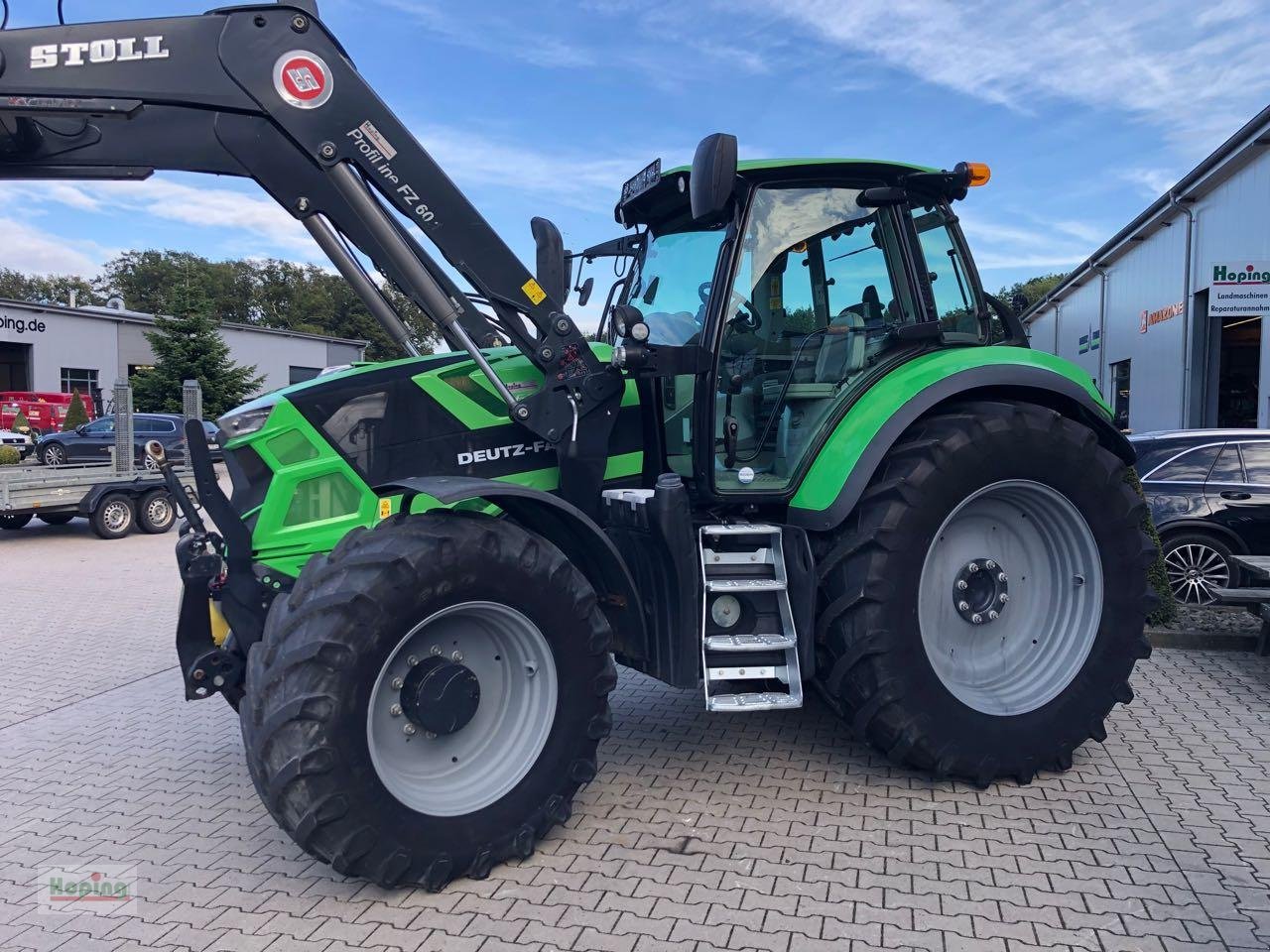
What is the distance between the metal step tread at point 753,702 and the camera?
3961 mm

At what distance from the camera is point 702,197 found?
3.73 metres

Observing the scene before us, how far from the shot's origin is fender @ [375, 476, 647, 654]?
365 centimetres

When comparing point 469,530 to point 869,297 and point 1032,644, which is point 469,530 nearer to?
point 869,297

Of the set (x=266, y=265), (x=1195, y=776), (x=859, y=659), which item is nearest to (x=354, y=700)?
(x=859, y=659)

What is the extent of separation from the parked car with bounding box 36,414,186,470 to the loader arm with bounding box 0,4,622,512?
17947mm

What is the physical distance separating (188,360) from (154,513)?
67.4ft

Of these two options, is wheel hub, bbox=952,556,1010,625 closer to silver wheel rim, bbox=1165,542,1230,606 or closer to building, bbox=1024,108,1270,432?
silver wheel rim, bbox=1165,542,1230,606

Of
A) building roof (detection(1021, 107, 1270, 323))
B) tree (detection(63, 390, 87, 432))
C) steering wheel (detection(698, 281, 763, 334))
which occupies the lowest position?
tree (detection(63, 390, 87, 432))

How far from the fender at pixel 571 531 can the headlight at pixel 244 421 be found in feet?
1.89

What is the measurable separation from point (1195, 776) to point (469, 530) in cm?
361

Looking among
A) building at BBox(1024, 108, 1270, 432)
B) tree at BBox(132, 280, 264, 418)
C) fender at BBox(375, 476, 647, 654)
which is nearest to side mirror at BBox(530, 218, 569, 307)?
fender at BBox(375, 476, 647, 654)

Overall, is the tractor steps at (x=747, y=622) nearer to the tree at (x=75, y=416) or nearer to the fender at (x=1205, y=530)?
the fender at (x=1205, y=530)

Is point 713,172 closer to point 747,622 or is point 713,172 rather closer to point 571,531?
point 571,531

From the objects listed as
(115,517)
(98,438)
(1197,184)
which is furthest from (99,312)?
(1197,184)
